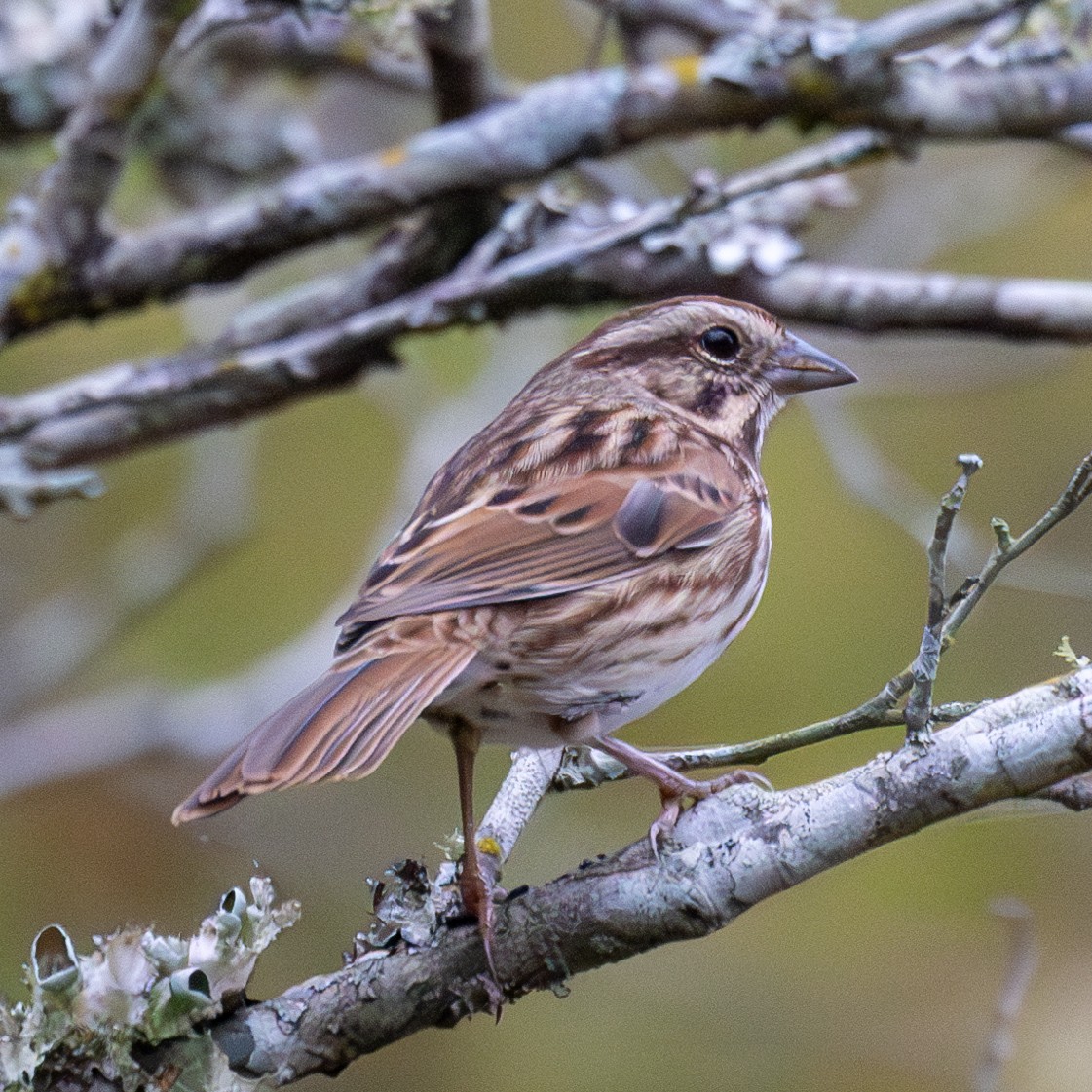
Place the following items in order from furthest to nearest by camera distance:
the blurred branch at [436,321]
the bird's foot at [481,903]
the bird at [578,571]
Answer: the blurred branch at [436,321]
the bird at [578,571]
the bird's foot at [481,903]

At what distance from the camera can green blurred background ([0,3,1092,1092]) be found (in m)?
4.89

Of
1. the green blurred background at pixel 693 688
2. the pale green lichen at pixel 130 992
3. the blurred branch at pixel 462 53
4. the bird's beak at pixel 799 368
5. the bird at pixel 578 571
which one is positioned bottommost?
the green blurred background at pixel 693 688

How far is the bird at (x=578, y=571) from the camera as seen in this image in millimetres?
2754

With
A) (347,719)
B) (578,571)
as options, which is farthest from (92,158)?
(347,719)

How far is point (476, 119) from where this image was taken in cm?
410

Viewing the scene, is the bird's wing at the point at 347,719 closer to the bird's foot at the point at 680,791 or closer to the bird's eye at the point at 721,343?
the bird's foot at the point at 680,791

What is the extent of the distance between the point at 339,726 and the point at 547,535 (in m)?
0.74

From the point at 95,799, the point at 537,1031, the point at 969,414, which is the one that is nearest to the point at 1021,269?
the point at 969,414

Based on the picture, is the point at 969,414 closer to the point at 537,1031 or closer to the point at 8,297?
the point at 537,1031

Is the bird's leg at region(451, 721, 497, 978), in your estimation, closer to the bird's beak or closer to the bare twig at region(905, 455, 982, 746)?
the bare twig at region(905, 455, 982, 746)

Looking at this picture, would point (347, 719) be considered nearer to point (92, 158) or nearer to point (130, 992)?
point (130, 992)

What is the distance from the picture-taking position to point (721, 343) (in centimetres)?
374

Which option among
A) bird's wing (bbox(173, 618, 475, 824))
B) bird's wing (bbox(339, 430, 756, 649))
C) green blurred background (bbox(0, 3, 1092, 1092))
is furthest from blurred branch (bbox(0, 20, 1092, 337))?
bird's wing (bbox(173, 618, 475, 824))

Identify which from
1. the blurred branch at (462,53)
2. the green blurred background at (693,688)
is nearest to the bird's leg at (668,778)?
the green blurred background at (693,688)
